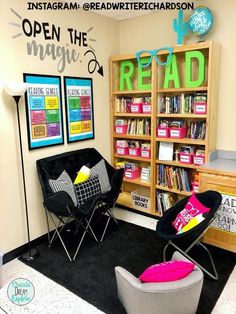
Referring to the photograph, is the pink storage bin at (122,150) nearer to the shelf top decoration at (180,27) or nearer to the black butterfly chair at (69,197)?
the black butterfly chair at (69,197)

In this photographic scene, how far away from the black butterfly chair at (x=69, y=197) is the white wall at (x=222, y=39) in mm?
1355

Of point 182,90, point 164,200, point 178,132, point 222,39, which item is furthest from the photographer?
point 164,200

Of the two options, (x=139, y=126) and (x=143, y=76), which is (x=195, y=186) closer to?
(x=139, y=126)

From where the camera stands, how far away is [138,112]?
3.51m

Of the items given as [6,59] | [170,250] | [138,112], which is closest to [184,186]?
[170,250]

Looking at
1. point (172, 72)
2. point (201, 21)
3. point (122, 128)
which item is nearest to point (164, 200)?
point (122, 128)

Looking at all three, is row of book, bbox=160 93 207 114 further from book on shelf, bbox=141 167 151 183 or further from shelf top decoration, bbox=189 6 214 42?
book on shelf, bbox=141 167 151 183

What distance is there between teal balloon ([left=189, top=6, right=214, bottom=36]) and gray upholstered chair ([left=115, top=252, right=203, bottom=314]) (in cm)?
248

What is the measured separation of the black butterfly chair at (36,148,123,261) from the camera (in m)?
2.64

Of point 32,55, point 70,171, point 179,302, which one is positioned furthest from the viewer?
point 70,171

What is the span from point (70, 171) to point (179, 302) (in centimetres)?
194

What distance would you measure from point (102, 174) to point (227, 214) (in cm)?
148

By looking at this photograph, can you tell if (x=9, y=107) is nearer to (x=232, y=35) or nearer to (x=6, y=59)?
(x=6, y=59)

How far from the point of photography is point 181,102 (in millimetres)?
3154
